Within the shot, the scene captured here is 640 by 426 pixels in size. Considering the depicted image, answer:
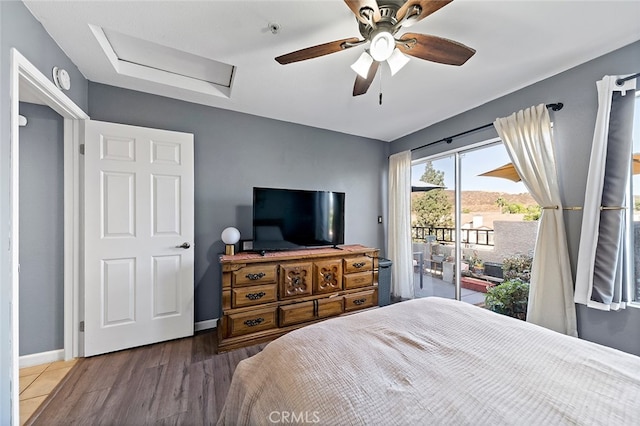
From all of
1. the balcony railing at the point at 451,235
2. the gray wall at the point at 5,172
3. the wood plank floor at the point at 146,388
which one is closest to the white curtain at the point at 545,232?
the balcony railing at the point at 451,235

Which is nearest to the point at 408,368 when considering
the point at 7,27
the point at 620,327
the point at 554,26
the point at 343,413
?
the point at 343,413

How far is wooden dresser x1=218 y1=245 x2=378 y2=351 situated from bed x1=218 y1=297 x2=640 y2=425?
1.24 meters

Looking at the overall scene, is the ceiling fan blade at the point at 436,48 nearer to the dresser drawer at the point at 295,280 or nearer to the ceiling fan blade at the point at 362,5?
the ceiling fan blade at the point at 362,5

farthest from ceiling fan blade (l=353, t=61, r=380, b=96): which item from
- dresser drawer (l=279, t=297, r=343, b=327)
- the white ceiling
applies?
dresser drawer (l=279, t=297, r=343, b=327)

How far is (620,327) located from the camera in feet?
5.82

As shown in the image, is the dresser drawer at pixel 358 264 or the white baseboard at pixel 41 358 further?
the dresser drawer at pixel 358 264

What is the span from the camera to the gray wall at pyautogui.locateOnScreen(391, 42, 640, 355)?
176cm

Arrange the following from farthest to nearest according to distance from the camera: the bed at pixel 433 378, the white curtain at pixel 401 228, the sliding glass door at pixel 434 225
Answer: the white curtain at pixel 401 228, the sliding glass door at pixel 434 225, the bed at pixel 433 378

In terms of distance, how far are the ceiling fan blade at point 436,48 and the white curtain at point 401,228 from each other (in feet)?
6.85

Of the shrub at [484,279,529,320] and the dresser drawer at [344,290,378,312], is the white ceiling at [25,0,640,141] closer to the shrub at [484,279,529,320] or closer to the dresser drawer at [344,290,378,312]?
the shrub at [484,279,529,320]

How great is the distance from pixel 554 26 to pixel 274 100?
7.52 feet

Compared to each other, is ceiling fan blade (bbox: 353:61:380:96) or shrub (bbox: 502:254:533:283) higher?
ceiling fan blade (bbox: 353:61:380:96)

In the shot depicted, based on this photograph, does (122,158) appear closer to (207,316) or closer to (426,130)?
(207,316)

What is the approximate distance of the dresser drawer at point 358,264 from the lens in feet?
9.29
